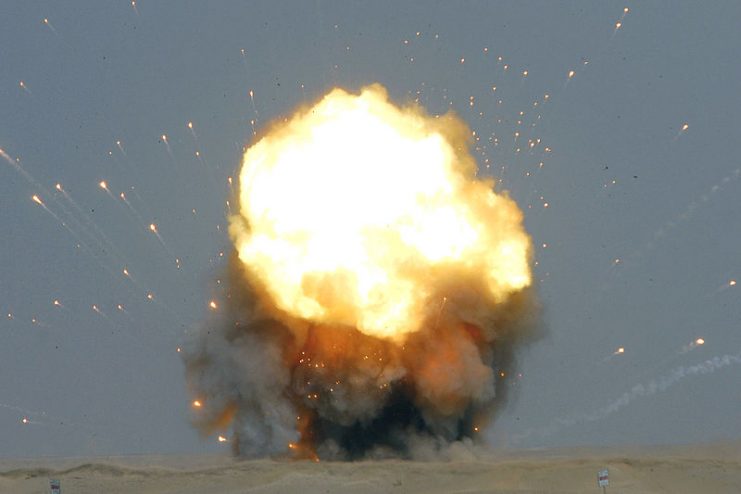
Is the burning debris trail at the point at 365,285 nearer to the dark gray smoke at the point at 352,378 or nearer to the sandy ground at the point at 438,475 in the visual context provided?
the dark gray smoke at the point at 352,378

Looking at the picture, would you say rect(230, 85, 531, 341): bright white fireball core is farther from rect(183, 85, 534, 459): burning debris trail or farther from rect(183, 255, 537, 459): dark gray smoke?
rect(183, 255, 537, 459): dark gray smoke

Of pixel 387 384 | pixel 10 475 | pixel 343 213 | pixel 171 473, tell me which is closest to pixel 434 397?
pixel 387 384

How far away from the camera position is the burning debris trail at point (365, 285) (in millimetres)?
64000

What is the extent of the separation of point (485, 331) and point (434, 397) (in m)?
4.12

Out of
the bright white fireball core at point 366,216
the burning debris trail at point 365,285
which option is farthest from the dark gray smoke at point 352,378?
the bright white fireball core at point 366,216

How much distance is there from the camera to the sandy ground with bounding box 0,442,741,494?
204 feet

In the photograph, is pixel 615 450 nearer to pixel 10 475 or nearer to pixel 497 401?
pixel 497 401

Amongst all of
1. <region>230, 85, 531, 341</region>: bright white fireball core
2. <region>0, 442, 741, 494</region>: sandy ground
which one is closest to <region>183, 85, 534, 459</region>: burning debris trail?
<region>230, 85, 531, 341</region>: bright white fireball core

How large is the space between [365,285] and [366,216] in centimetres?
321

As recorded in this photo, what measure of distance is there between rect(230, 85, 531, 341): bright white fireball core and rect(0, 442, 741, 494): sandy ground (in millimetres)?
6743

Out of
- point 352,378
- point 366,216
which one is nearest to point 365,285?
point 366,216

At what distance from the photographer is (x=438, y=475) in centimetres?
6362

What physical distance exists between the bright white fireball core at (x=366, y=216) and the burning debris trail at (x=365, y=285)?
0.16 feet

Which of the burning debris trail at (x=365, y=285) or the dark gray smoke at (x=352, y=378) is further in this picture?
the dark gray smoke at (x=352, y=378)
